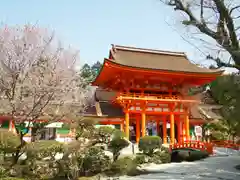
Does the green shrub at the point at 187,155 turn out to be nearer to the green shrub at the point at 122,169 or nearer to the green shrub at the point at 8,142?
the green shrub at the point at 122,169

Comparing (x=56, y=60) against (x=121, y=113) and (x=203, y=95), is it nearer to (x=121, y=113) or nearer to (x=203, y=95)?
(x=121, y=113)

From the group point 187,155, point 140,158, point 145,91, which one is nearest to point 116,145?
point 140,158

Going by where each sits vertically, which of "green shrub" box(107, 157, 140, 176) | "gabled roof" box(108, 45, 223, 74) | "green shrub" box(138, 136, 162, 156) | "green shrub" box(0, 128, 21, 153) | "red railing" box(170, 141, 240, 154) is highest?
"gabled roof" box(108, 45, 223, 74)

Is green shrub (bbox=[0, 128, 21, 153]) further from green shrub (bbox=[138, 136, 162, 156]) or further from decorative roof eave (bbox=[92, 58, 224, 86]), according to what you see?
decorative roof eave (bbox=[92, 58, 224, 86])

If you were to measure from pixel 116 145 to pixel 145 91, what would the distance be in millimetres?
9785

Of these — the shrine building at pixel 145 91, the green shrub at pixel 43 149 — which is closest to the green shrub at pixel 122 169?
the green shrub at pixel 43 149

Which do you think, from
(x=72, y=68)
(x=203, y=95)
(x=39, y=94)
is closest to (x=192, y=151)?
(x=72, y=68)

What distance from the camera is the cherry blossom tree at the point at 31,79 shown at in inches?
399

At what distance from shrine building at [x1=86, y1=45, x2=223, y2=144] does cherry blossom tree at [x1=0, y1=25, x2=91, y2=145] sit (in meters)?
6.72

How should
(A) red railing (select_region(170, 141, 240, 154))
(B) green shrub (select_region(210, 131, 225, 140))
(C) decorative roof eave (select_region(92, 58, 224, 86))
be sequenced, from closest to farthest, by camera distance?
(A) red railing (select_region(170, 141, 240, 154)), (C) decorative roof eave (select_region(92, 58, 224, 86)), (B) green shrub (select_region(210, 131, 225, 140))

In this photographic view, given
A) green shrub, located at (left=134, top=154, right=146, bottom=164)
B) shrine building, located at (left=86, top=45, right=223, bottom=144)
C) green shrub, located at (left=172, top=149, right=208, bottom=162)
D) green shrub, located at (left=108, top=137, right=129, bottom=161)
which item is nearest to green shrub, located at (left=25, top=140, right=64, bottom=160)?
green shrub, located at (left=108, top=137, right=129, bottom=161)

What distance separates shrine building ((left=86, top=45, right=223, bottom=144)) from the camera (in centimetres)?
1938

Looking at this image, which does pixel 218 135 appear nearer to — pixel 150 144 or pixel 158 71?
pixel 158 71

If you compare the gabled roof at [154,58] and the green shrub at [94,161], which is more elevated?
Answer: the gabled roof at [154,58]
